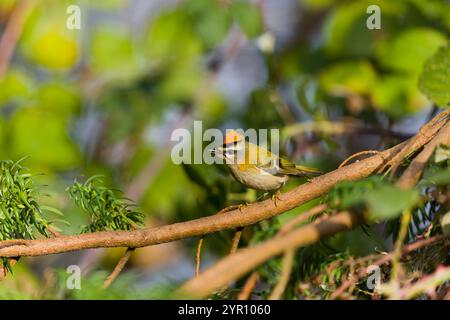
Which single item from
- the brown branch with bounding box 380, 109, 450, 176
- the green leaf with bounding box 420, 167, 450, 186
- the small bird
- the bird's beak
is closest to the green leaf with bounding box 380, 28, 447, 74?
the small bird

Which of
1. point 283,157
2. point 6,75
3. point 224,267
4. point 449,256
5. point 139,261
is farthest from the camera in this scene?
point 139,261

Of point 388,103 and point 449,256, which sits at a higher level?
point 388,103

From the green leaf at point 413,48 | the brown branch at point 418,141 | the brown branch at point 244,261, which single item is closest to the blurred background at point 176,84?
the green leaf at point 413,48

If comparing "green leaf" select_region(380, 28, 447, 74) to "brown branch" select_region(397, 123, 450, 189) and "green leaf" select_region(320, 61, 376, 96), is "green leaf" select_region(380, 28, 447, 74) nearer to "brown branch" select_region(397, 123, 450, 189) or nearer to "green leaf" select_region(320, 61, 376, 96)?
"green leaf" select_region(320, 61, 376, 96)

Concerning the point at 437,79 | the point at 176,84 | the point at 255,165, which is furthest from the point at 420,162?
the point at 176,84
